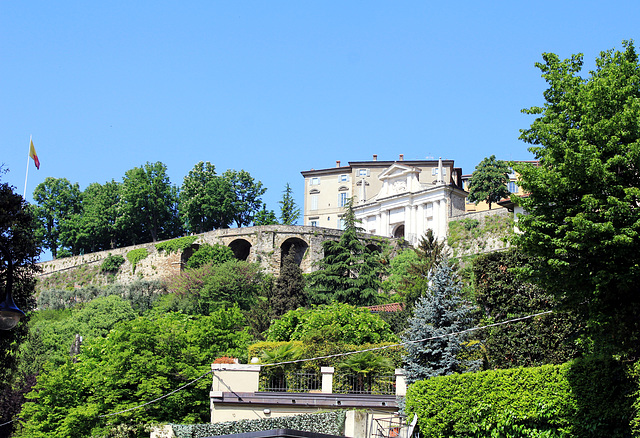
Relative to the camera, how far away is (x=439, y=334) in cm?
2139

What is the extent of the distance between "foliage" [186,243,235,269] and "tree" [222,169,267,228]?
565 inches

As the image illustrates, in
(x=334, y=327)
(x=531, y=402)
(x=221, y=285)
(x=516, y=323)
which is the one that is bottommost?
(x=531, y=402)

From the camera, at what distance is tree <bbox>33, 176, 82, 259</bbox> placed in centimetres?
7506

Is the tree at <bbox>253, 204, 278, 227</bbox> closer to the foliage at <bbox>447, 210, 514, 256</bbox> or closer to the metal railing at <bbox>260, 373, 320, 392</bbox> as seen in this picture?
the foliage at <bbox>447, 210, 514, 256</bbox>

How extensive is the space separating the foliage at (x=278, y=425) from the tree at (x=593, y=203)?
6626mm

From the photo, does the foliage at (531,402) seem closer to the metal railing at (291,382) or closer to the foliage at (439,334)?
the foliage at (439,334)

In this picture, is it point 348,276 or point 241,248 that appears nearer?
point 348,276

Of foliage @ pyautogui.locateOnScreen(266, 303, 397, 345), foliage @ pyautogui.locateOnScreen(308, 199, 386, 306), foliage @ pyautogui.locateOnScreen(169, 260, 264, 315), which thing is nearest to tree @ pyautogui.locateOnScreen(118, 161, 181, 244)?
foliage @ pyautogui.locateOnScreen(169, 260, 264, 315)

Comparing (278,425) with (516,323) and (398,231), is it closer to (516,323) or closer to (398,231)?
(516,323)

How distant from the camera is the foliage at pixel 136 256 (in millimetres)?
63750

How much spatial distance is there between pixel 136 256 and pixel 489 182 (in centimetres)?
3025

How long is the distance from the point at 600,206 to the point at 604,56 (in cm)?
404

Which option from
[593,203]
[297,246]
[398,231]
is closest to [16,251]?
[593,203]

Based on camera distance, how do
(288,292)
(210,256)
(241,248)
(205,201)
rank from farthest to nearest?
(205,201), (241,248), (210,256), (288,292)
